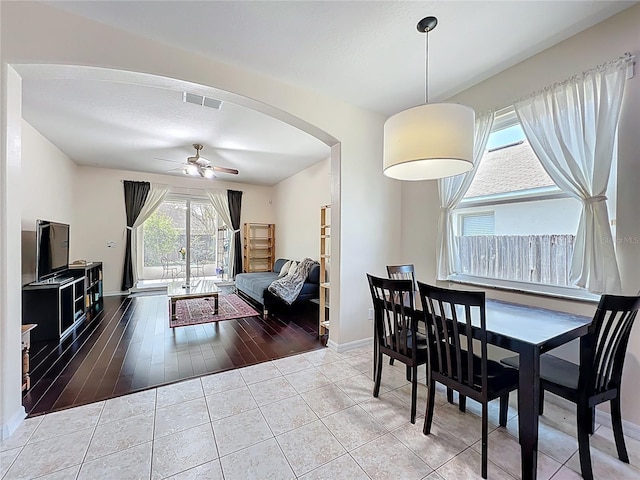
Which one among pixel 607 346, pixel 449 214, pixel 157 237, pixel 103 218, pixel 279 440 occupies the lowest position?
pixel 279 440

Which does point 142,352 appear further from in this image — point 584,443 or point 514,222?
point 514,222

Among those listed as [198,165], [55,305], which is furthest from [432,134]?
[55,305]

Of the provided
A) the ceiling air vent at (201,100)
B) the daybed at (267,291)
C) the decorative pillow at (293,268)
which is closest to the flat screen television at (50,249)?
the ceiling air vent at (201,100)

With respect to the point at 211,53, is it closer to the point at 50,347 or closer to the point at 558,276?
the point at 558,276

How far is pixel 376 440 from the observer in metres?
1.72

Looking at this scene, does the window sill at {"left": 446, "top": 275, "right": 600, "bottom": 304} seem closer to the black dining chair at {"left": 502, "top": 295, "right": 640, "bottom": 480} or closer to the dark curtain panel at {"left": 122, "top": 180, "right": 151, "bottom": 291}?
the black dining chair at {"left": 502, "top": 295, "right": 640, "bottom": 480}

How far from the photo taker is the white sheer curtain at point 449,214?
8.79 ft

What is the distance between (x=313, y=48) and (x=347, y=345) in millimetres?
2945

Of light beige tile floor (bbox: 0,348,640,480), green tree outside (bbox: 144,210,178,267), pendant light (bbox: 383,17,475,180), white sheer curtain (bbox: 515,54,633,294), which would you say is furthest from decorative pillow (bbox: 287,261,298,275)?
white sheer curtain (bbox: 515,54,633,294)

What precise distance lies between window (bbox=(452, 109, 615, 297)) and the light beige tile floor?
1.06 meters

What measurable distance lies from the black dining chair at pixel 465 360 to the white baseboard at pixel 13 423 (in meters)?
2.66

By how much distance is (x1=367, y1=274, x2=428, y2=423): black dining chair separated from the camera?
1.89 meters

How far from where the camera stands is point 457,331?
157 centimetres

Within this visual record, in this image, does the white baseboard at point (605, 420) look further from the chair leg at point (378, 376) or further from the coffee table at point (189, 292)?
the coffee table at point (189, 292)
